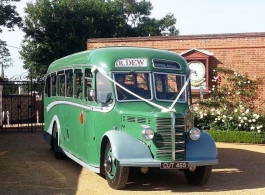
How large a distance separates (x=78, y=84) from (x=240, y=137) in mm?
7782

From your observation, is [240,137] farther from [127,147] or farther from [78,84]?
[127,147]

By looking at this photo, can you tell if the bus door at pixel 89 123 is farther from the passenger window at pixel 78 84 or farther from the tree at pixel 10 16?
the tree at pixel 10 16

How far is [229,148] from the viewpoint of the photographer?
49.3ft

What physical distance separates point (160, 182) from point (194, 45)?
10.6 metres

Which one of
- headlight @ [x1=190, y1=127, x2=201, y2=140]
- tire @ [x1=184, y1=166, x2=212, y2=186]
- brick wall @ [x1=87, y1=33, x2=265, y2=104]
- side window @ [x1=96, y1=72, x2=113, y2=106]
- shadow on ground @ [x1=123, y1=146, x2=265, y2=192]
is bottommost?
shadow on ground @ [x1=123, y1=146, x2=265, y2=192]

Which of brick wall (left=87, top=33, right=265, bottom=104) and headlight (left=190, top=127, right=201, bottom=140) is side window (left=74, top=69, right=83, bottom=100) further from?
brick wall (left=87, top=33, right=265, bottom=104)

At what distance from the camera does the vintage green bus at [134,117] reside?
832 cm

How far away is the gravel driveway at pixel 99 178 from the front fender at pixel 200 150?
23.5 inches

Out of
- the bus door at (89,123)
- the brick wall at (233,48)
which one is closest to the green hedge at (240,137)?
the brick wall at (233,48)

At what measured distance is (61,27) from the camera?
3158cm

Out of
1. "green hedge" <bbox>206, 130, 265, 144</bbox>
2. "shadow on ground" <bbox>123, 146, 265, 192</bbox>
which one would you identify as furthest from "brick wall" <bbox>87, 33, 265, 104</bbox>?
"shadow on ground" <bbox>123, 146, 265, 192</bbox>

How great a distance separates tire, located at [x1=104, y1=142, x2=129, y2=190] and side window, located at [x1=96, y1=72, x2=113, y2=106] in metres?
0.85

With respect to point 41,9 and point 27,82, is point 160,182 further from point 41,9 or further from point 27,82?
point 41,9

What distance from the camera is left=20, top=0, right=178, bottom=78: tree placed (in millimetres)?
31766
